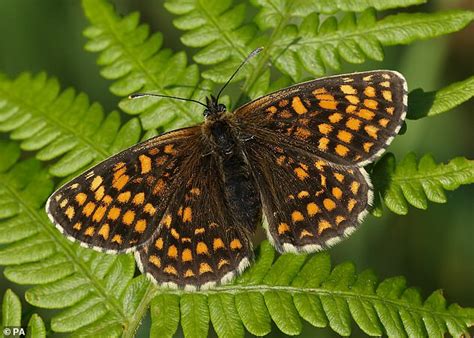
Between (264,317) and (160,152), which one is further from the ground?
(160,152)

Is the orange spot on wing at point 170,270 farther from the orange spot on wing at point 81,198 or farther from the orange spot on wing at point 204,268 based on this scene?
the orange spot on wing at point 81,198

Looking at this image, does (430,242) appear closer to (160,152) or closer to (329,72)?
(329,72)

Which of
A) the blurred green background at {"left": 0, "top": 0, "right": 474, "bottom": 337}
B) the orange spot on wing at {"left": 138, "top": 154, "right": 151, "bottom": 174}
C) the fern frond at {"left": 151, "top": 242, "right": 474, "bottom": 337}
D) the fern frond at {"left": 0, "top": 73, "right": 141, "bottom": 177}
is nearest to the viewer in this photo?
the fern frond at {"left": 151, "top": 242, "right": 474, "bottom": 337}

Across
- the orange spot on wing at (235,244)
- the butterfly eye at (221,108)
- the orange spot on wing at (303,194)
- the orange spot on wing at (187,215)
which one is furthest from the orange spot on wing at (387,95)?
the orange spot on wing at (187,215)

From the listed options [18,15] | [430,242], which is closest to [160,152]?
[430,242]

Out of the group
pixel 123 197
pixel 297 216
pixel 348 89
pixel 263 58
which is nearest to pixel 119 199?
pixel 123 197

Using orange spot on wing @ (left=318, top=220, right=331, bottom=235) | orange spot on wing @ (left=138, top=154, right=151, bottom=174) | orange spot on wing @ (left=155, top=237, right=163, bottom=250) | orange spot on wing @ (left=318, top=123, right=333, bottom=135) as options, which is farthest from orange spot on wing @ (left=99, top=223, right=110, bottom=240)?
orange spot on wing @ (left=318, top=123, right=333, bottom=135)

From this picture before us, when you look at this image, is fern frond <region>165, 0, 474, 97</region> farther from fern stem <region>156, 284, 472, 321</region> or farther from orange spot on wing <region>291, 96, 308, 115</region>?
fern stem <region>156, 284, 472, 321</region>
